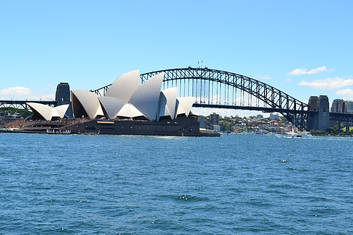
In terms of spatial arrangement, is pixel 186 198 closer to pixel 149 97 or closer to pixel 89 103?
pixel 149 97

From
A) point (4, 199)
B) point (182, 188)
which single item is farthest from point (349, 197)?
point (4, 199)

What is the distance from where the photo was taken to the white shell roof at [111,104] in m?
111

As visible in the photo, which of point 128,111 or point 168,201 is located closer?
point 168,201

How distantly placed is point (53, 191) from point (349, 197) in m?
15.2

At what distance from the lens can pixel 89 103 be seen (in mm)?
114500

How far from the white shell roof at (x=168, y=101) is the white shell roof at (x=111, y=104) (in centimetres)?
999

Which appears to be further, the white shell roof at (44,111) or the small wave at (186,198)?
the white shell roof at (44,111)

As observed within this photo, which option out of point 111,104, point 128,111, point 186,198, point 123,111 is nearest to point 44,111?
point 111,104

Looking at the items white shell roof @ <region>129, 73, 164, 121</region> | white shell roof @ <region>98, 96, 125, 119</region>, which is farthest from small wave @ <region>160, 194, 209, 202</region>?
white shell roof @ <region>98, 96, 125, 119</region>

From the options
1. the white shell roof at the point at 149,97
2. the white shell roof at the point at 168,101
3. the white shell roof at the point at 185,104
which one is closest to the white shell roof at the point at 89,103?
the white shell roof at the point at 149,97

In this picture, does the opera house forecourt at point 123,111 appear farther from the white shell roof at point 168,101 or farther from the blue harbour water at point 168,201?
the blue harbour water at point 168,201

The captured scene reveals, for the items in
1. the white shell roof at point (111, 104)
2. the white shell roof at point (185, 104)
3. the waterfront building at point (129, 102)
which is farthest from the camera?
the white shell roof at point (185, 104)

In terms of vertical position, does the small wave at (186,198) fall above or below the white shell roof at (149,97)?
below

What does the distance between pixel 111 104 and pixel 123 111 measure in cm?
346
